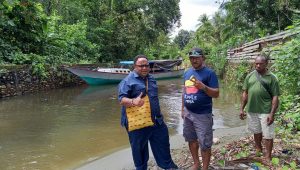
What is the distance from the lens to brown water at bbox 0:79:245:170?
6797 millimetres

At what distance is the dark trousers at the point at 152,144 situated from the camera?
4.46 meters

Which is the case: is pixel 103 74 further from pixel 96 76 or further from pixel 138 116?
pixel 138 116

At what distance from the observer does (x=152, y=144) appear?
4691 mm

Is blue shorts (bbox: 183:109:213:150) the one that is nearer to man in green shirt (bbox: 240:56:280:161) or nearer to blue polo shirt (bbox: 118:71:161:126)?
blue polo shirt (bbox: 118:71:161:126)

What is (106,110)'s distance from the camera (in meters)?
12.4

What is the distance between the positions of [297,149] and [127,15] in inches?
1213

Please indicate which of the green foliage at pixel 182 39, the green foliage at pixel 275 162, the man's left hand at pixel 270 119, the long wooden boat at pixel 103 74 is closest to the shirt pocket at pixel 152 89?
the man's left hand at pixel 270 119

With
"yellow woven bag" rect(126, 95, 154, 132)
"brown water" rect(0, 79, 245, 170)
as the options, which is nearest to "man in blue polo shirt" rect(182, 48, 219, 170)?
"yellow woven bag" rect(126, 95, 154, 132)

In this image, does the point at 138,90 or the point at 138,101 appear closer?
the point at 138,101

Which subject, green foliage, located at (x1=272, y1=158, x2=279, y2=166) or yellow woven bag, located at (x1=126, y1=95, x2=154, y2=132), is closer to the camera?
yellow woven bag, located at (x1=126, y1=95, x2=154, y2=132)

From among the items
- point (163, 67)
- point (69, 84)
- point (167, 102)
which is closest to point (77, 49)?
point (69, 84)

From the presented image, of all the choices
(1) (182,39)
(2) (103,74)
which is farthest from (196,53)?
(1) (182,39)

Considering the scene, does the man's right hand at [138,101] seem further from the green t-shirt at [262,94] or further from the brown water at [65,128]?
the brown water at [65,128]

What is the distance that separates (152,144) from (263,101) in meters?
→ 1.64
